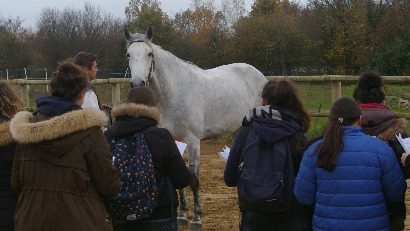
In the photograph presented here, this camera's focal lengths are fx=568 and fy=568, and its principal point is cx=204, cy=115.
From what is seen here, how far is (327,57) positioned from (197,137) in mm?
20940

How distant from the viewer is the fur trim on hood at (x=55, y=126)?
9.59 feet

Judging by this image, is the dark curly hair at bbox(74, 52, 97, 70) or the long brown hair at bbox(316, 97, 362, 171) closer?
the long brown hair at bbox(316, 97, 362, 171)

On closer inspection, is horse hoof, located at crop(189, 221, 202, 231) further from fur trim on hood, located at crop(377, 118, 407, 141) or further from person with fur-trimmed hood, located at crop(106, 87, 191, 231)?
fur trim on hood, located at crop(377, 118, 407, 141)

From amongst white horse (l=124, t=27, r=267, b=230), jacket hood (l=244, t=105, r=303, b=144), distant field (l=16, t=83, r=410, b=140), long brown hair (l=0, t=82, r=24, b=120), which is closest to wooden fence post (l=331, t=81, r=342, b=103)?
distant field (l=16, t=83, r=410, b=140)

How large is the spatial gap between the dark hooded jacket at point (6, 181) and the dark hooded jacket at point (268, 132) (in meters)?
1.27

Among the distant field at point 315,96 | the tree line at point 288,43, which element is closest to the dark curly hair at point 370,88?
the distant field at point 315,96

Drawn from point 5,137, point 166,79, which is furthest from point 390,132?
point 166,79

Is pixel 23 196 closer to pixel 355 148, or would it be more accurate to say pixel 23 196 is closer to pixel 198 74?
pixel 355 148

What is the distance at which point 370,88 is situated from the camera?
3.76m

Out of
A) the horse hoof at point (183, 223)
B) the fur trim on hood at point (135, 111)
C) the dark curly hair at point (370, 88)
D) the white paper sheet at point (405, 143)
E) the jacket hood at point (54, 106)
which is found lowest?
the horse hoof at point (183, 223)

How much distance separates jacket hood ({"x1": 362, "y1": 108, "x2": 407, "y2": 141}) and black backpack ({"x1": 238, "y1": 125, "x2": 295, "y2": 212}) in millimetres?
572

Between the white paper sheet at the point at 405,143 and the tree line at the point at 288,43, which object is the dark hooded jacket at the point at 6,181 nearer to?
the white paper sheet at the point at 405,143

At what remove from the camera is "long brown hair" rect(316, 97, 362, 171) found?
301 cm

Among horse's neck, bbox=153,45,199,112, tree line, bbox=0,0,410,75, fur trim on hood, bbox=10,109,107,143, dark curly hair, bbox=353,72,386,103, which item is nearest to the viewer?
fur trim on hood, bbox=10,109,107,143
